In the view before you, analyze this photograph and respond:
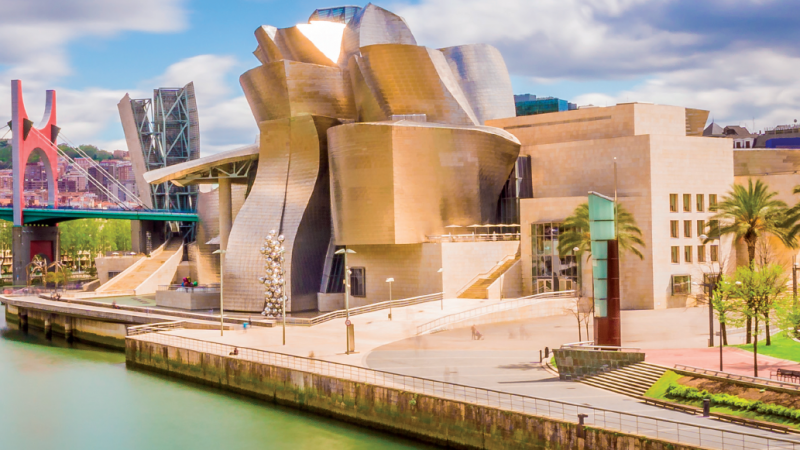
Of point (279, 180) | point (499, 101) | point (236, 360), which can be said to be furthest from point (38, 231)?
point (236, 360)

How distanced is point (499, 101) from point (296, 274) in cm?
1925

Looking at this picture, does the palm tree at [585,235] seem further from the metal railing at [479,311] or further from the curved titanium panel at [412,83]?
the curved titanium panel at [412,83]

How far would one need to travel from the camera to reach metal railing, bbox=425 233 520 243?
4812cm

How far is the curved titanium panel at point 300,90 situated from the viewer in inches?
2040

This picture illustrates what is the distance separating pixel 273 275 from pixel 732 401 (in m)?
28.4

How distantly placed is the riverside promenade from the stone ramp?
34.1m

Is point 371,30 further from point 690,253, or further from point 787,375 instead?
point 787,375

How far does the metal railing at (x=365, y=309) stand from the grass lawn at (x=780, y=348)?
18.1 m

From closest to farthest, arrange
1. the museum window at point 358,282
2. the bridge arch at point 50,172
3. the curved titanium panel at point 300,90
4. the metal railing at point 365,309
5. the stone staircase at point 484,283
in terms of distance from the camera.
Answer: the metal railing at point 365,309
the stone staircase at point 484,283
the museum window at point 358,282
the curved titanium panel at point 300,90
the bridge arch at point 50,172

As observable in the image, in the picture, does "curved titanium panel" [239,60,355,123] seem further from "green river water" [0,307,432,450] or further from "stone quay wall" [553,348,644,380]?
"stone quay wall" [553,348,644,380]

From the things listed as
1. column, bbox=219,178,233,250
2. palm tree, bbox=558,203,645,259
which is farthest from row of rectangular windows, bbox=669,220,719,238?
column, bbox=219,178,233,250

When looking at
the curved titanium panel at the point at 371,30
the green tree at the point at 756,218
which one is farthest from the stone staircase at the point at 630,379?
the curved titanium panel at the point at 371,30

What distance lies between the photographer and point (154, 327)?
42906mm

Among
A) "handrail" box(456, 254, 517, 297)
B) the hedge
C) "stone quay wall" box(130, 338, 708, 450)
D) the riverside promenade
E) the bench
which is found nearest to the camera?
the hedge
